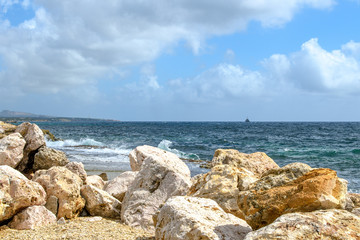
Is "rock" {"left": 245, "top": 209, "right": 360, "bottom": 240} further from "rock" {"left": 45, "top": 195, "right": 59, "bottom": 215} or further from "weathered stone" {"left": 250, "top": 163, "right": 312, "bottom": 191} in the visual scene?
"rock" {"left": 45, "top": 195, "right": 59, "bottom": 215}

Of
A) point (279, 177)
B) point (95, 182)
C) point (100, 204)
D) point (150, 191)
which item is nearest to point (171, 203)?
point (279, 177)

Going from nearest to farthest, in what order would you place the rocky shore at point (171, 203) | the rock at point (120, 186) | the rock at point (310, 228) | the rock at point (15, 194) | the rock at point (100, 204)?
1. the rock at point (310, 228)
2. the rocky shore at point (171, 203)
3. the rock at point (15, 194)
4. the rock at point (100, 204)
5. the rock at point (120, 186)

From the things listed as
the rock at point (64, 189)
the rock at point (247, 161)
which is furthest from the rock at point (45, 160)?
the rock at point (247, 161)

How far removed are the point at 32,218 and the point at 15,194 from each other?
52 centimetres

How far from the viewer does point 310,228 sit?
3.17 metres

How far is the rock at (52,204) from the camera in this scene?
6340mm

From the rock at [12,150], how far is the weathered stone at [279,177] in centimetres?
650

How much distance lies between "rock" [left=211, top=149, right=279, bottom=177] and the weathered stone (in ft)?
14.4

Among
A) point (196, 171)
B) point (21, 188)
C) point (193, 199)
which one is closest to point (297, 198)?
point (193, 199)

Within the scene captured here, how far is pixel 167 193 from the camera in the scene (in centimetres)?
616

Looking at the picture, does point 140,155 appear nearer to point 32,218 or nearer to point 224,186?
point 32,218

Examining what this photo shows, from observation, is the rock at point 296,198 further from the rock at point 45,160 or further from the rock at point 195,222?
the rock at point 45,160

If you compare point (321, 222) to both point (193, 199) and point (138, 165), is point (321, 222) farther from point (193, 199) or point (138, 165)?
point (138, 165)

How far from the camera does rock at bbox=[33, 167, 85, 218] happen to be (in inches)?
252
